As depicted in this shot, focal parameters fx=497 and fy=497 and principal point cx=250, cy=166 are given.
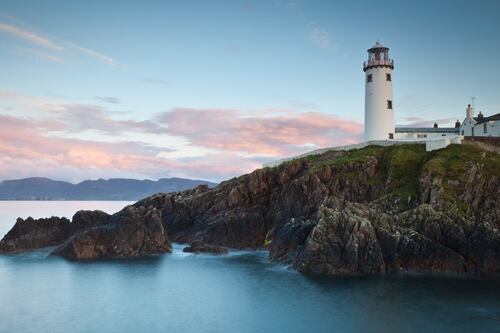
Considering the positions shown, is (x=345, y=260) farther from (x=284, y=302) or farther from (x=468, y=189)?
(x=468, y=189)

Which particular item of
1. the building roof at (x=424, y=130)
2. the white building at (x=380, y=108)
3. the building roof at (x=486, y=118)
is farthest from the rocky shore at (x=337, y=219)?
the building roof at (x=486, y=118)

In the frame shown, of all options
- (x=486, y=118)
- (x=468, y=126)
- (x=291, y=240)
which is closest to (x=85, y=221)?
(x=291, y=240)

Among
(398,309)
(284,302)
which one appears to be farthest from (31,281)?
(398,309)

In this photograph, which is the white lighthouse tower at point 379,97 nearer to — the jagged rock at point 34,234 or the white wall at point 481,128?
the white wall at point 481,128

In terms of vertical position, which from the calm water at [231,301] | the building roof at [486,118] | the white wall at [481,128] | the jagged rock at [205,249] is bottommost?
the calm water at [231,301]

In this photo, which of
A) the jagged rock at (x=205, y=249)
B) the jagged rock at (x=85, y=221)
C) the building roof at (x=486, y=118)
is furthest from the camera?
the building roof at (x=486, y=118)

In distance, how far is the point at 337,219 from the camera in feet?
182

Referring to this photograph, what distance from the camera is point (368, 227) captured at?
5375cm

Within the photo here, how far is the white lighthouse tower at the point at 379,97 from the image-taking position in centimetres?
8994

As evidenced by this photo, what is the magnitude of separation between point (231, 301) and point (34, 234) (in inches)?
1692

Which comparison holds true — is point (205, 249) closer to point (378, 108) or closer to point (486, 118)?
point (378, 108)

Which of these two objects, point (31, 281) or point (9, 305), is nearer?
point (9, 305)

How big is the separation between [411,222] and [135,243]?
36928mm

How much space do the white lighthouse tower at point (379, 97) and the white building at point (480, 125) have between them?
15050 mm
